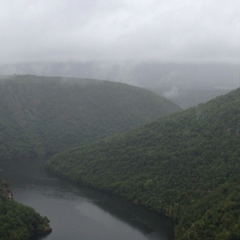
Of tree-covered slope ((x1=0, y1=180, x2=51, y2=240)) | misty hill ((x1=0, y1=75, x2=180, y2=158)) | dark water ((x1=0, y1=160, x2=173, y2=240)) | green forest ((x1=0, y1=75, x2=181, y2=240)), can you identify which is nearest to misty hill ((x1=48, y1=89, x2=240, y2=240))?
dark water ((x1=0, y1=160, x2=173, y2=240))

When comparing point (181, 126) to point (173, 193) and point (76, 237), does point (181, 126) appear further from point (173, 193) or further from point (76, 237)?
point (76, 237)

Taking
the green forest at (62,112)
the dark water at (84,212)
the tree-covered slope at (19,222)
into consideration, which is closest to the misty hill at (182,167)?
the dark water at (84,212)

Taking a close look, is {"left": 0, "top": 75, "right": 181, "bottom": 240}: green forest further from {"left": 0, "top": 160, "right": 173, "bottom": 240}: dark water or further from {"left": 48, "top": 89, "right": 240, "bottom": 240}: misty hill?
{"left": 0, "top": 160, "right": 173, "bottom": 240}: dark water

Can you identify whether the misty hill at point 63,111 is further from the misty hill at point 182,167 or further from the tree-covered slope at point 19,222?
the tree-covered slope at point 19,222

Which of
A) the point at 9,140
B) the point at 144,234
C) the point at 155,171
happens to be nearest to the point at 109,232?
the point at 144,234

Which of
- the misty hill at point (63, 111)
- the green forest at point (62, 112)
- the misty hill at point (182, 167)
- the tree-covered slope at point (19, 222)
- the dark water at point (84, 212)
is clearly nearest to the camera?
the tree-covered slope at point (19, 222)

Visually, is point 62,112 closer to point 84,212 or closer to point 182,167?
point 182,167

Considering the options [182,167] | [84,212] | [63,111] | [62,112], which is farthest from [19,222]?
[63,111]
